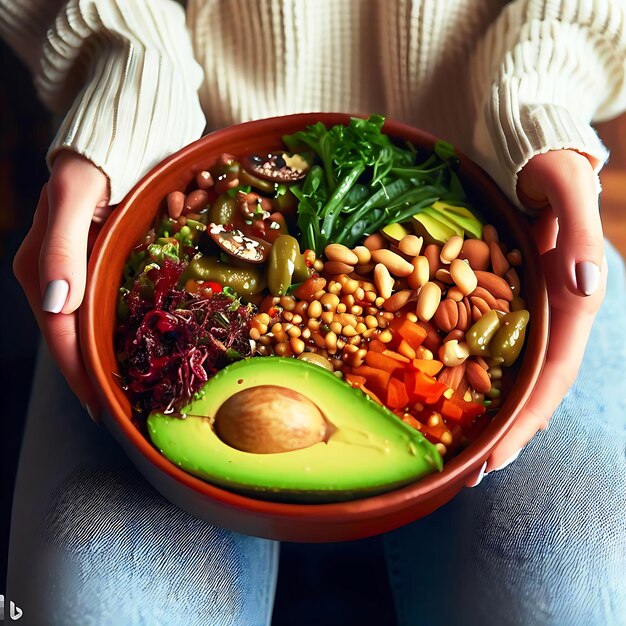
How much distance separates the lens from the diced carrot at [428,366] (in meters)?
0.80

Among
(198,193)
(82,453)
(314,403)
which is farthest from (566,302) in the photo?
(82,453)

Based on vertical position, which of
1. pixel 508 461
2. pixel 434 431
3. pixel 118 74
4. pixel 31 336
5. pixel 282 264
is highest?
pixel 118 74

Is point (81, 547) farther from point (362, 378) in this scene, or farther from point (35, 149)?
point (35, 149)

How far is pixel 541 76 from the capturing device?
1.00m

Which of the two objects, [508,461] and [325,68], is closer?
[508,461]

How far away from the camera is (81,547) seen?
2.87ft

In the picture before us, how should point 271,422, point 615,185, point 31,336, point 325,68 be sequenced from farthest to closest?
point 615,185 < point 31,336 < point 325,68 < point 271,422

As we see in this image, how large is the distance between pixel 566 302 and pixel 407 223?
234 millimetres

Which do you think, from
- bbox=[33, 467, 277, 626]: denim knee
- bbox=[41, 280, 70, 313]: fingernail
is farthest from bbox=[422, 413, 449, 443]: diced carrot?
bbox=[41, 280, 70, 313]: fingernail

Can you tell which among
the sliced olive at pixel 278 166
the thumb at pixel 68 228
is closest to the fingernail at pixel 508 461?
the sliced olive at pixel 278 166

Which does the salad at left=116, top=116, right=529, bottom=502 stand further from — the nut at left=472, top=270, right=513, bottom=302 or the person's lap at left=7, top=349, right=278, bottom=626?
the person's lap at left=7, top=349, right=278, bottom=626

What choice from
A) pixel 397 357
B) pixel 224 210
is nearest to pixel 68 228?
pixel 224 210

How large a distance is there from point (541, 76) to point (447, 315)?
409mm

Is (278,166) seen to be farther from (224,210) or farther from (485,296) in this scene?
(485,296)
